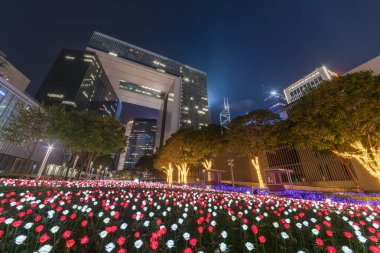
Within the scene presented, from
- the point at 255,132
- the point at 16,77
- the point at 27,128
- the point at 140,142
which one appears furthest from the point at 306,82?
the point at 140,142

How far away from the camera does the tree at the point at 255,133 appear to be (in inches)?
799

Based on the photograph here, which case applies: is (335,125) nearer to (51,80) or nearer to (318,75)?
(51,80)

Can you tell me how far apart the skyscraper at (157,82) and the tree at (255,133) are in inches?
1940

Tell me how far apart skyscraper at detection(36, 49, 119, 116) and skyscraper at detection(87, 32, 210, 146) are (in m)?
8.94

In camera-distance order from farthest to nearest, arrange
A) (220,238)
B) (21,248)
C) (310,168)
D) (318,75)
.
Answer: (318,75), (310,168), (220,238), (21,248)

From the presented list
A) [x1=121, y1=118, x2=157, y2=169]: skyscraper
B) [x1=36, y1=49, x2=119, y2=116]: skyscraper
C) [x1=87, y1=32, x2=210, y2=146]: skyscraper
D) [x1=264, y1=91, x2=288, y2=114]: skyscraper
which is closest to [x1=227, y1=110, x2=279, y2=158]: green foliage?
[x1=87, y1=32, x2=210, y2=146]: skyscraper

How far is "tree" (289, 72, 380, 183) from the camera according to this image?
11.1m

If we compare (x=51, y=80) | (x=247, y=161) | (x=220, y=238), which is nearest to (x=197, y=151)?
(x=247, y=161)

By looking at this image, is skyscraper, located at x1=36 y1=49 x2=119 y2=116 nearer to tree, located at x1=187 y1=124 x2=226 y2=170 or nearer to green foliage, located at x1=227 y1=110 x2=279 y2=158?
tree, located at x1=187 y1=124 x2=226 y2=170

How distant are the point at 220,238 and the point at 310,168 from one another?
2815 cm

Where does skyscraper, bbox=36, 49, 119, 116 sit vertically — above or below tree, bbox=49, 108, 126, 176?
above

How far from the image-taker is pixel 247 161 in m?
34.2

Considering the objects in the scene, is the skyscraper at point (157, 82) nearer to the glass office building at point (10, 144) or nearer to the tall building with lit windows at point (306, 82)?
the glass office building at point (10, 144)

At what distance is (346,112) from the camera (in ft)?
39.3
